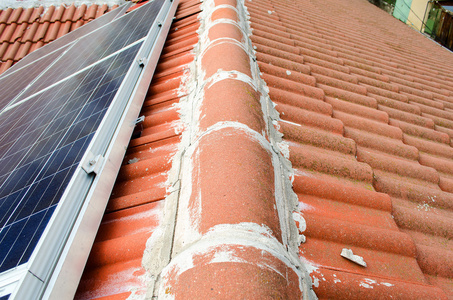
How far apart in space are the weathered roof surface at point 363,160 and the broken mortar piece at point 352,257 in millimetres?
25

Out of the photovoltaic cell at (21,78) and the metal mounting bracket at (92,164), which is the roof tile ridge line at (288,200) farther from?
the photovoltaic cell at (21,78)

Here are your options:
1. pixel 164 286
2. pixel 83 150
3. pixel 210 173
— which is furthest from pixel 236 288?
pixel 83 150

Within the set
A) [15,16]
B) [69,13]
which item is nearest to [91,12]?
[69,13]

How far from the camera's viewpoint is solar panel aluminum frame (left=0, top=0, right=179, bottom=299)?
0.97m

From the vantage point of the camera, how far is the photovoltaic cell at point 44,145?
1.19 metres

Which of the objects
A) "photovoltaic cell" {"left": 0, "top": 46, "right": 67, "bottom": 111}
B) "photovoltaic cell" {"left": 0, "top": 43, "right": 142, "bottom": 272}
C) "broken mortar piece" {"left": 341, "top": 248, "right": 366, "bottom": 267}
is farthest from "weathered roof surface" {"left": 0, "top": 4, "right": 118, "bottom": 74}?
"broken mortar piece" {"left": 341, "top": 248, "right": 366, "bottom": 267}

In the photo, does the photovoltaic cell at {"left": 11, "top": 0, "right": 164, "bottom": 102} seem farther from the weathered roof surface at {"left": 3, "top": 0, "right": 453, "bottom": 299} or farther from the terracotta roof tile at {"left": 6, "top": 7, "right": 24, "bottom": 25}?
the terracotta roof tile at {"left": 6, "top": 7, "right": 24, "bottom": 25}

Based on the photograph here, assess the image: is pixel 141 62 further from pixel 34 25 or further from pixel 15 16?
pixel 15 16

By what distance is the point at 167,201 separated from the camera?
4.51ft

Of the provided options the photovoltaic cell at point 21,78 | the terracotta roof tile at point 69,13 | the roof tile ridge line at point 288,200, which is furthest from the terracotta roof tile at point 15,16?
the roof tile ridge line at point 288,200

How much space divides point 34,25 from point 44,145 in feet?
18.6

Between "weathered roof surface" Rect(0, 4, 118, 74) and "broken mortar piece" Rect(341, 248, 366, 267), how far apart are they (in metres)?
6.54

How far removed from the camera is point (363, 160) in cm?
195

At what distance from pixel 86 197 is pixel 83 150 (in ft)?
1.09
